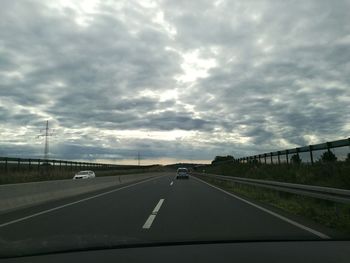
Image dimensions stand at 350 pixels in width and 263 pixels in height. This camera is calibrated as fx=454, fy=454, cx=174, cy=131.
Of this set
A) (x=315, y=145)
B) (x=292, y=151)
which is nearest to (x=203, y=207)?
(x=315, y=145)

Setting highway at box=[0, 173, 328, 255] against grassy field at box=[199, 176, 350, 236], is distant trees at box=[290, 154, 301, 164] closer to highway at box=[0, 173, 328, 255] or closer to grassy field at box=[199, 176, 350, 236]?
grassy field at box=[199, 176, 350, 236]

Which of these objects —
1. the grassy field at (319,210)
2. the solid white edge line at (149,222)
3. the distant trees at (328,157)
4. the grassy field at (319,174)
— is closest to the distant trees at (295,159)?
the grassy field at (319,174)

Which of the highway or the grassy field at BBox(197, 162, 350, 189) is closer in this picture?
the highway

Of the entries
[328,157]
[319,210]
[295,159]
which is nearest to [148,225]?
[319,210]

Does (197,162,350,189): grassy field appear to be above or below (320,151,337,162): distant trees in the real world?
below

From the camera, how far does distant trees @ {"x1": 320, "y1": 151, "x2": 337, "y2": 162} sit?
82.1 ft

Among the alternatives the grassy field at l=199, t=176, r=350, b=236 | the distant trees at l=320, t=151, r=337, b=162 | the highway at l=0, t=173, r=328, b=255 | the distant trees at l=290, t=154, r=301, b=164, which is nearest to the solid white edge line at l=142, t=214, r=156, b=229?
the highway at l=0, t=173, r=328, b=255

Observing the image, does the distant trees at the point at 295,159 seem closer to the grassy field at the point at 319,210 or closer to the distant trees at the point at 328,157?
the distant trees at the point at 328,157

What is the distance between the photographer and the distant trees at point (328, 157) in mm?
25025

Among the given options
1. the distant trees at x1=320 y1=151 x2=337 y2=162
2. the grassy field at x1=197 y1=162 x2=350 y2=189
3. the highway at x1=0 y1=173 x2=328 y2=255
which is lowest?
the highway at x1=0 y1=173 x2=328 y2=255

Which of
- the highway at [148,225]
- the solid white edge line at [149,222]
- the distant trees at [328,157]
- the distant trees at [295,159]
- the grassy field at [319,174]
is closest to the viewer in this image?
the highway at [148,225]

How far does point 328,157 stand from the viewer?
2555cm

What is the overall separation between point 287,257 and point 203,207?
30.7 ft

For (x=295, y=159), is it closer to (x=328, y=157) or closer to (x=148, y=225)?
(x=328, y=157)
